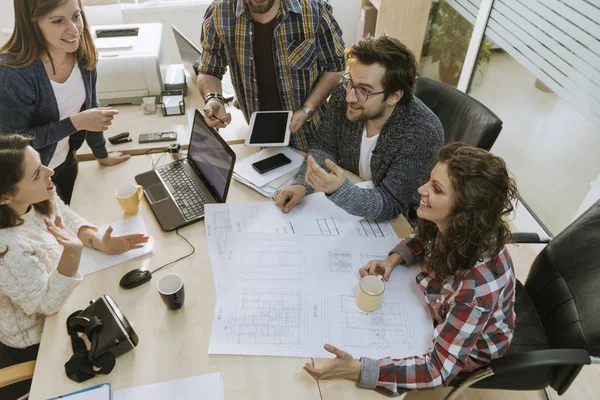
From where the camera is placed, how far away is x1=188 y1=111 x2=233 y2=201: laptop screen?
1468mm

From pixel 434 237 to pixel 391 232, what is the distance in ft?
0.66

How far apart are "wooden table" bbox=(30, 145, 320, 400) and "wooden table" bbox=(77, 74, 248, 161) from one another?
0.62 meters

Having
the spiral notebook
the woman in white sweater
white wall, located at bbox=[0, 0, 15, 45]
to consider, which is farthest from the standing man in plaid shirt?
white wall, located at bbox=[0, 0, 15, 45]

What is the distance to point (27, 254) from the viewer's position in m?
1.14

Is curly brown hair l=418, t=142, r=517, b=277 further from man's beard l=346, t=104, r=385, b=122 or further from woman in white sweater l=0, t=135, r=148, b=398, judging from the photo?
woman in white sweater l=0, t=135, r=148, b=398

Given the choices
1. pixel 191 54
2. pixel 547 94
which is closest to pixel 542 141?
pixel 547 94

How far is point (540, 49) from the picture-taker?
2355 mm

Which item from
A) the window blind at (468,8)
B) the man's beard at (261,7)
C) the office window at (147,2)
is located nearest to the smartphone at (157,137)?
the man's beard at (261,7)

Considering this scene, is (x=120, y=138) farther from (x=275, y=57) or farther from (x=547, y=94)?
(x=547, y=94)

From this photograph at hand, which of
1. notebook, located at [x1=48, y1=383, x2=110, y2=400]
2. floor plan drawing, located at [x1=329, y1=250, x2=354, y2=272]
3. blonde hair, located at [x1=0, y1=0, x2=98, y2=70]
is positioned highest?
blonde hair, located at [x1=0, y1=0, x2=98, y2=70]

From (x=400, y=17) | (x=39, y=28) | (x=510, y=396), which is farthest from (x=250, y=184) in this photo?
(x=400, y=17)

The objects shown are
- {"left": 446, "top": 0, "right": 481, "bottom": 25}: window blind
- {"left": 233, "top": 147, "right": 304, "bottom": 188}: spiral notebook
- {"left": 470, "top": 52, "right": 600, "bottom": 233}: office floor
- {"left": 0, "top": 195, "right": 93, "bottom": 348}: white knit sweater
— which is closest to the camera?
{"left": 0, "top": 195, "right": 93, "bottom": 348}: white knit sweater

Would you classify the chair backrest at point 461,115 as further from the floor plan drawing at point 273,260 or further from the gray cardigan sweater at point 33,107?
the gray cardigan sweater at point 33,107

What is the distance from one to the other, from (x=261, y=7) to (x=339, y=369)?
1.50m
